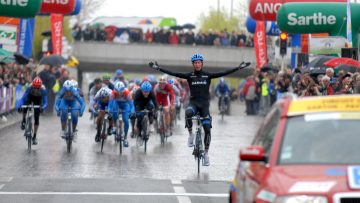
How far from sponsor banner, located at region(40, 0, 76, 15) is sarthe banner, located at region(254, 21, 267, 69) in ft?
34.4

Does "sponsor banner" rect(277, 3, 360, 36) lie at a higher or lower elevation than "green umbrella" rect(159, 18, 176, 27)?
lower

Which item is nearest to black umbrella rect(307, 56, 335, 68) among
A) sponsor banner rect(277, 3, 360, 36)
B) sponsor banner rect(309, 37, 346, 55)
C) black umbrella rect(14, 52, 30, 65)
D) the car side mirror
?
sponsor banner rect(309, 37, 346, 55)

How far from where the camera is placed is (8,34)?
38.9 meters

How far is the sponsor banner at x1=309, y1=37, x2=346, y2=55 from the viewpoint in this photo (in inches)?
1233

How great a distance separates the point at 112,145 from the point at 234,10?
93.3 m

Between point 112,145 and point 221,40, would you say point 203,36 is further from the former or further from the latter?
point 112,145

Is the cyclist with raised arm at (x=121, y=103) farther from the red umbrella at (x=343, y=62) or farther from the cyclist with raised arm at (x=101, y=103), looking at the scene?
the red umbrella at (x=343, y=62)

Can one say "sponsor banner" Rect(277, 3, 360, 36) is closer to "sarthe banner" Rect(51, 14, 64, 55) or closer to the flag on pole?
the flag on pole

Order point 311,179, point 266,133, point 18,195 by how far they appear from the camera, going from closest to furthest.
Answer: point 311,179, point 266,133, point 18,195

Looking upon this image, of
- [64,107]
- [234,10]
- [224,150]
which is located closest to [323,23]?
[224,150]

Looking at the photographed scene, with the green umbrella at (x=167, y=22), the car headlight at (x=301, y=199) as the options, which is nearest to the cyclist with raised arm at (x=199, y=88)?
the car headlight at (x=301, y=199)

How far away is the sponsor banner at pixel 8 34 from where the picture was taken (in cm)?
3856

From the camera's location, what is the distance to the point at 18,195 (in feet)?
51.2

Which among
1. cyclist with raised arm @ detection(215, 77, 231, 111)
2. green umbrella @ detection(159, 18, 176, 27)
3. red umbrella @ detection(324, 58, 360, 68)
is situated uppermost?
green umbrella @ detection(159, 18, 176, 27)
